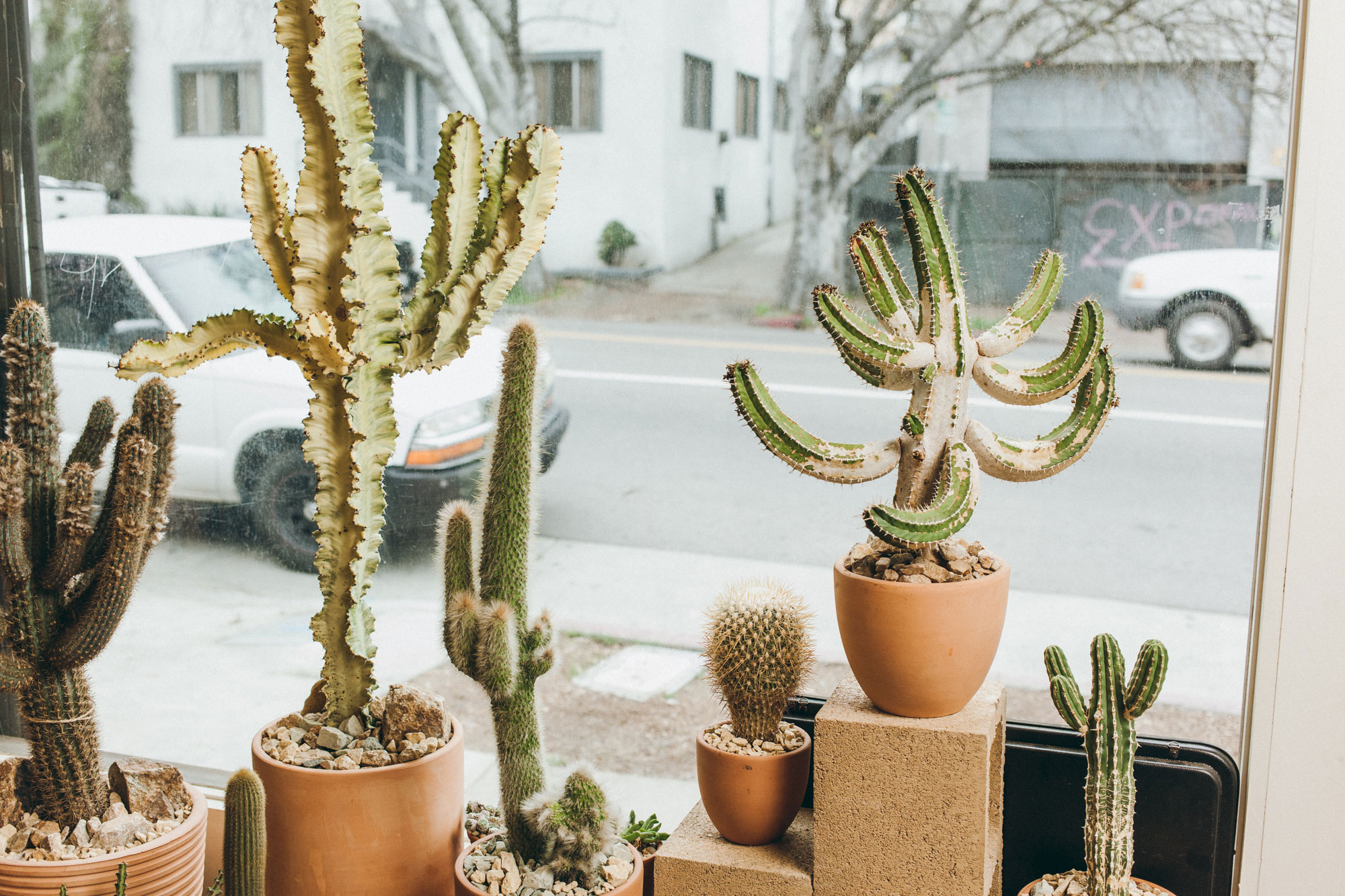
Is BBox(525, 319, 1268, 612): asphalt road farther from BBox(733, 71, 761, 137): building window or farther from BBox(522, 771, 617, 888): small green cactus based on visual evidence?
BBox(522, 771, 617, 888): small green cactus

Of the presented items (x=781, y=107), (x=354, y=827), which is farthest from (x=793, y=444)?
(x=354, y=827)

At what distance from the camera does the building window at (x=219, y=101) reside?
1.95 metres

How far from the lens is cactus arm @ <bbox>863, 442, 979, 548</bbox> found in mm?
1175

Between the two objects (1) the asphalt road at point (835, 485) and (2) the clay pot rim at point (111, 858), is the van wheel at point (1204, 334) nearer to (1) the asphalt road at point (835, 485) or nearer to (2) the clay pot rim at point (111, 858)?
(1) the asphalt road at point (835, 485)

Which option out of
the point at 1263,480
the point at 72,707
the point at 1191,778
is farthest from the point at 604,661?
the point at 1263,480

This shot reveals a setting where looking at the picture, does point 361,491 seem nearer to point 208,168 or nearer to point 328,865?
point 328,865

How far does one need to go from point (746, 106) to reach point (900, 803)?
106 centimetres

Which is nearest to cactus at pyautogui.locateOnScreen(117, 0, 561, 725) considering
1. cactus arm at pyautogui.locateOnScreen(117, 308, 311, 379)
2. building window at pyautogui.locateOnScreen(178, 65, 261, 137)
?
cactus arm at pyautogui.locateOnScreen(117, 308, 311, 379)

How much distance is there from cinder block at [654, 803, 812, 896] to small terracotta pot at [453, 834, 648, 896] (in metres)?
0.02

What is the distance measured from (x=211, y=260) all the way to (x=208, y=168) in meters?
0.17

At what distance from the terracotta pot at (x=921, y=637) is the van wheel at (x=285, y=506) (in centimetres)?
113

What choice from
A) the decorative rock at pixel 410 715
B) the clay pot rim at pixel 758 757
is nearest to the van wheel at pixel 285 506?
the decorative rock at pixel 410 715

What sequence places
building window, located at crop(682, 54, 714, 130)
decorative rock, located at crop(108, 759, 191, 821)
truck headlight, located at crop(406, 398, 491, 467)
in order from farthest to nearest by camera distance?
truck headlight, located at crop(406, 398, 491, 467) < building window, located at crop(682, 54, 714, 130) < decorative rock, located at crop(108, 759, 191, 821)

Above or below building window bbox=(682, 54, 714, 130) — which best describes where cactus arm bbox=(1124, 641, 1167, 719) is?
below
